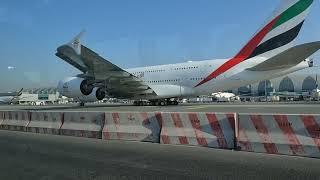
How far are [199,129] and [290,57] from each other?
65.0 feet

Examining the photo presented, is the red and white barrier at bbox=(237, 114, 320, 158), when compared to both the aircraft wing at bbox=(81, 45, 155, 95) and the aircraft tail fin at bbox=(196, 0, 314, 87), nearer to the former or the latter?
the aircraft tail fin at bbox=(196, 0, 314, 87)

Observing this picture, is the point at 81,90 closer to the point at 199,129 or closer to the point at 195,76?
the point at 195,76

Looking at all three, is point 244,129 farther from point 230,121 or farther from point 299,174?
point 299,174

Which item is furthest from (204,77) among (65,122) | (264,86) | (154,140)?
(264,86)

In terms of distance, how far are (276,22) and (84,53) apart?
15.7 metres

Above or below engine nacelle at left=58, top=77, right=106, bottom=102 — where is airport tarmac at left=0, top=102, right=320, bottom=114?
below

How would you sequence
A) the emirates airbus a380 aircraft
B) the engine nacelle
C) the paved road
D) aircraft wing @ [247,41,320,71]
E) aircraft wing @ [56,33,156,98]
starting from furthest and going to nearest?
the engine nacelle < aircraft wing @ [56,33,156,98] < the emirates airbus a380 aircraft < aircraft wing @ [247,41,320,71] < the paved road

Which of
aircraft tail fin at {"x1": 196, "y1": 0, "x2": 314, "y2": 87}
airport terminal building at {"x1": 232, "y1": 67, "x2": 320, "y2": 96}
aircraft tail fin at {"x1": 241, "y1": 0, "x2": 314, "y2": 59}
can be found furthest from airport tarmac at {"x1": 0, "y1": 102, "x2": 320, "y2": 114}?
airport terminal building at {"x1": 232, "y1": 67, "x2": 320, "y2": 96}

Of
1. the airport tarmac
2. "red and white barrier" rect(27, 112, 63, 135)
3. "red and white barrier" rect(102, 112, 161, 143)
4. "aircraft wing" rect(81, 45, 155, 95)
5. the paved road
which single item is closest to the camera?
the paved road

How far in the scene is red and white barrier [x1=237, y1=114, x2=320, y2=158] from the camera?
9234mm

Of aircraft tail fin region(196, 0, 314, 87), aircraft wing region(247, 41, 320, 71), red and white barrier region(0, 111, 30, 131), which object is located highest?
aircraft tail fin region(196, 0, 314, 87)

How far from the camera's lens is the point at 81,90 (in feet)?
128

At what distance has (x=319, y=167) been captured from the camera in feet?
26.2

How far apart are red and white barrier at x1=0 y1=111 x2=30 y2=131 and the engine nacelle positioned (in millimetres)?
19066
